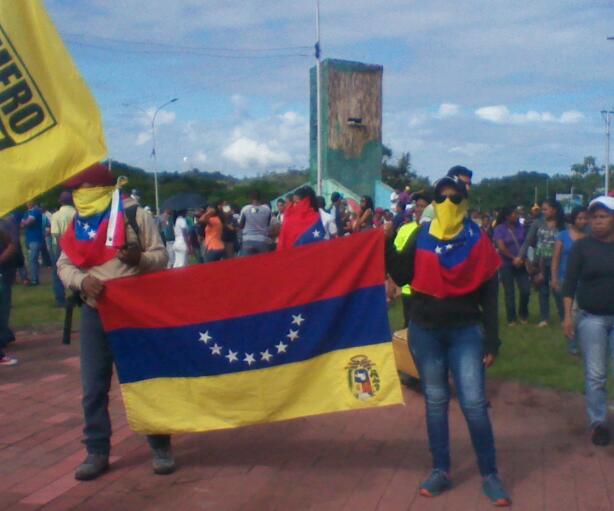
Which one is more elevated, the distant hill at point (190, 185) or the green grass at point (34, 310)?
the distant hill at point (190, 185)

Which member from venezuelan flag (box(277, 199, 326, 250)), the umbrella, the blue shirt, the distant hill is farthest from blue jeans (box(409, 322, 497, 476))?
the distant hill

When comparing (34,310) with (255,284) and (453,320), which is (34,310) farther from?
(453,320)

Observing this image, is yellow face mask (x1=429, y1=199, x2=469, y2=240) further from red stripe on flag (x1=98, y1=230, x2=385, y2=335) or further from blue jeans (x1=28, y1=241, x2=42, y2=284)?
blue jeans (x1=28, y1=241, x2=42, y2=284)

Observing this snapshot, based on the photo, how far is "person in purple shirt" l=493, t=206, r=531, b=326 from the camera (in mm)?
11578

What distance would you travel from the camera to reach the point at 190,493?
4969 millimetres

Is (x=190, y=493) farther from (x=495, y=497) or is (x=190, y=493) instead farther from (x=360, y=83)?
(x=360, y=83)

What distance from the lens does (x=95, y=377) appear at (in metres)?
5.21

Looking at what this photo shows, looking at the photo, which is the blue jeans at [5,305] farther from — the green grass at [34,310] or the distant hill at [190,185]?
the distant hill at [190,185]

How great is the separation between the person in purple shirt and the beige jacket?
729cm

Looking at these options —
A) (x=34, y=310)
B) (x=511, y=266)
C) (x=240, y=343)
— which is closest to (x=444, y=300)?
(x=240, y=343)

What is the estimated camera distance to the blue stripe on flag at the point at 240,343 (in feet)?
17.0

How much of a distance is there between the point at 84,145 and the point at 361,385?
8.16 feet

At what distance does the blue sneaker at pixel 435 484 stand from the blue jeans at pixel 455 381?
5 centimetres

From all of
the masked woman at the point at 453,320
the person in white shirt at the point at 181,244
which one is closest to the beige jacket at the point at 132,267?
the masked woman at the point at 453,320
